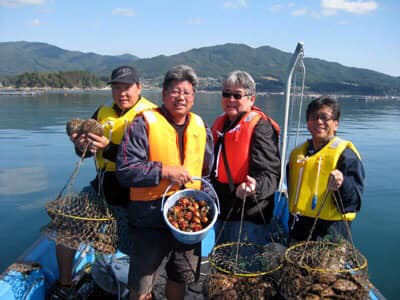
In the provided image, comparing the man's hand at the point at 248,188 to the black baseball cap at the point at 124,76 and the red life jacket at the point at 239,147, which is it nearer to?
the red life jacket at the point at 239,147

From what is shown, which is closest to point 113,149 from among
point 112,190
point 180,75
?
point 112,190

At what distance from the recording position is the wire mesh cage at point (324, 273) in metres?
2.59

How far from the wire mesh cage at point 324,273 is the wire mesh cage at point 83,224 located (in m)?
1.45

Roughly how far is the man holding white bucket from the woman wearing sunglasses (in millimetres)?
301

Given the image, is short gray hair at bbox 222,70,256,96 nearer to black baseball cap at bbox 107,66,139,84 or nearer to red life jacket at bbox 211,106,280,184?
red life jacket at bbox 211,106,280,184

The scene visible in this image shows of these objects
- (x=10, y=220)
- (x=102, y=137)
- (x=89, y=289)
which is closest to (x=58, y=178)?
(x=10, y=220)

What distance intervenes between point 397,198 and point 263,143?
11.0m

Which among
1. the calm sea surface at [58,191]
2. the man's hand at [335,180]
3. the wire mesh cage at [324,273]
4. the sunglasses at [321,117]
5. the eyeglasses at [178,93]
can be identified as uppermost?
the eyeglasses at [178,93]

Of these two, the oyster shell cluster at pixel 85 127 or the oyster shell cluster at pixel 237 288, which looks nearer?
the oyster shell cluster at pixel 237 288

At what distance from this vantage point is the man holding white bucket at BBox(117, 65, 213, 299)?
271cm

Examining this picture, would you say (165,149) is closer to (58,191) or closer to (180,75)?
(180,75)

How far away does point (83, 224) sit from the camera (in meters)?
2.98

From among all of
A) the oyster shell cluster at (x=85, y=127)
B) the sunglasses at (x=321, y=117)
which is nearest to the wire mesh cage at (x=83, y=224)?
the oyster shell cluster at (x=85, y=127)

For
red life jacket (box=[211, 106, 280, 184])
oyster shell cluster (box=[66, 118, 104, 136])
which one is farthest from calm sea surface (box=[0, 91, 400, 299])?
red life jacket (box=[211, 106, 280, 184])
